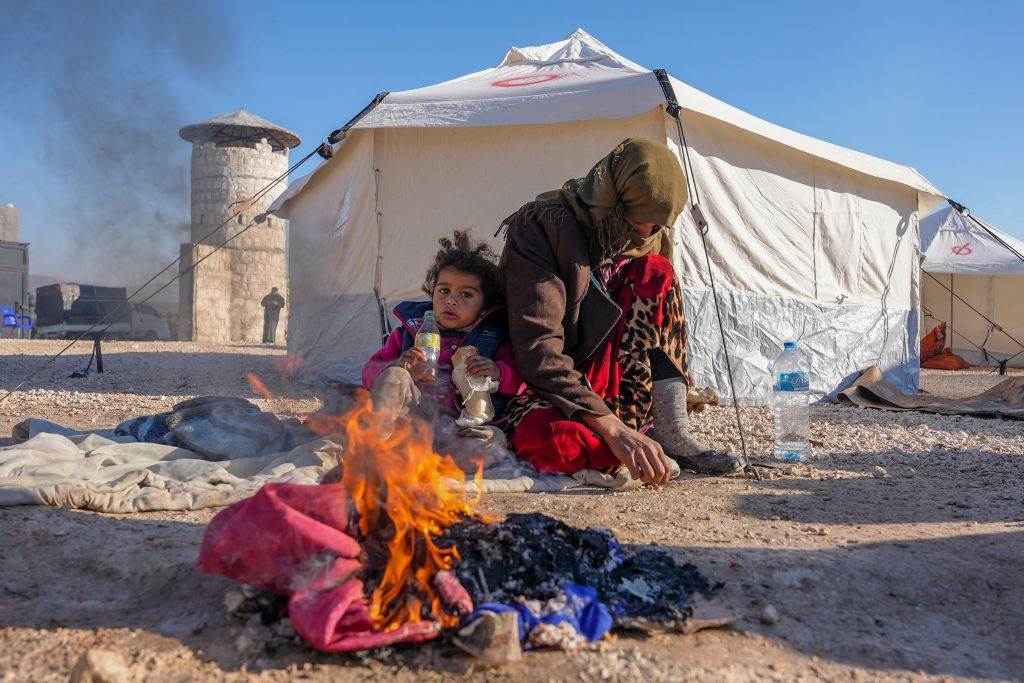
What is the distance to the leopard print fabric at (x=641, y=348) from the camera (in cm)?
295

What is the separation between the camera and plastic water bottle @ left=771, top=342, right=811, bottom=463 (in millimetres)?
3693

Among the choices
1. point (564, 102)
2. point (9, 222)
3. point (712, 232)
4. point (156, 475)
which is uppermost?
point (9, 222)

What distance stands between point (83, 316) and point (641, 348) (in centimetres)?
2195

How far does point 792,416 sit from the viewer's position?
15.4ft

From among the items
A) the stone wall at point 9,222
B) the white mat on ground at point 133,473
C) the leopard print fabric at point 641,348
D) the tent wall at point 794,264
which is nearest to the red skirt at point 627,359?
the leopard print fabric at point 641,348

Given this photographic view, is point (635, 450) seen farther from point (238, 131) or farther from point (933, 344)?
point (238, 131)

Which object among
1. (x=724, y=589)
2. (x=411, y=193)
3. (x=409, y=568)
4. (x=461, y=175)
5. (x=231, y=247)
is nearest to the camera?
(x=409, y=568)

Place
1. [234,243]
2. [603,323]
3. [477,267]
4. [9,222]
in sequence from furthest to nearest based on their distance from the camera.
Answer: [9,222], [234,243], [477,267], [603,323]

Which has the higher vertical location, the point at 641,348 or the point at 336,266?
the point at 336,266

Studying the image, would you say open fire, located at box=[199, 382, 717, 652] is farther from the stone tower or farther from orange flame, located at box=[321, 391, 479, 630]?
the stone tower

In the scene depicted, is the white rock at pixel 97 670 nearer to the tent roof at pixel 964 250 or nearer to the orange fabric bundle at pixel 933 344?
the orange fabric bundle at pixel 933 344

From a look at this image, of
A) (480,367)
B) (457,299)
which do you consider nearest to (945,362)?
(457,299)

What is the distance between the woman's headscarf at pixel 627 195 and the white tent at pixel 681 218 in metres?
2.81

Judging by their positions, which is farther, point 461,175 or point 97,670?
point 461,175
